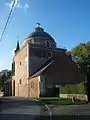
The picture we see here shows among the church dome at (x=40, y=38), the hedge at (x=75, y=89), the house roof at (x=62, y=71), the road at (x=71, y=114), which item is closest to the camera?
the road at (x=71, y=114)

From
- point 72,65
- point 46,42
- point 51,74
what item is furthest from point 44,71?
point 46,42

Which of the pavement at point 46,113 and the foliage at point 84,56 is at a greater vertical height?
the foliage at point 84,56

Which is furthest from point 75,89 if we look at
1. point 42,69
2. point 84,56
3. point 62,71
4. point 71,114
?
point 84,56

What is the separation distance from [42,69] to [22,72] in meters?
12.6

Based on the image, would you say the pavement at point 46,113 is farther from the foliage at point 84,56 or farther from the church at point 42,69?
the foliage at point 84,56

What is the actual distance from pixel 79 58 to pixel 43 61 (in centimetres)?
1501

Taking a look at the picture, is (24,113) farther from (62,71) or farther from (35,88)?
(62,71)

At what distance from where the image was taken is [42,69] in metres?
55.1

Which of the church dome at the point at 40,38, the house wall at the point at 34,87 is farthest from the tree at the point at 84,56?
the house wall at the point at 34,87

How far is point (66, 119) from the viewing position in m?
14.4

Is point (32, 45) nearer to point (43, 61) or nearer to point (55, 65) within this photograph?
point (43, 61)

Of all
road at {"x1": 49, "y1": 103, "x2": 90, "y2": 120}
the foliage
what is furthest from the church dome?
road at {"x1": 49, "y1": 103, "x2": 90, "y2": 120}

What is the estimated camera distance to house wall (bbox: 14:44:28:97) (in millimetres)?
62338

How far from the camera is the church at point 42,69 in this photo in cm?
5254
